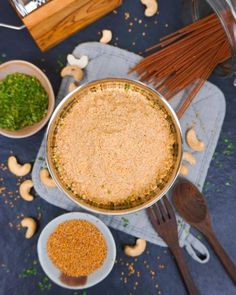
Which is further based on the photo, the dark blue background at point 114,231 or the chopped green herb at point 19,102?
the dark blue background at point 114,231

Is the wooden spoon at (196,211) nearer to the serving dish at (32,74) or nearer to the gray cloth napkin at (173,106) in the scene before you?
the gray cloth napkin at (173,106)

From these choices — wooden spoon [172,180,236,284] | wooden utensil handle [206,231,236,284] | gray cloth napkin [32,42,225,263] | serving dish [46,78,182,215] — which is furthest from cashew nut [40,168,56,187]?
wooden utensil handle [206,231,236,284]

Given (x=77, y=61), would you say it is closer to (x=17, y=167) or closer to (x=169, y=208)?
(x=17, y=167)

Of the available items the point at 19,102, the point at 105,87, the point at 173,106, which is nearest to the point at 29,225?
the point at 19,102

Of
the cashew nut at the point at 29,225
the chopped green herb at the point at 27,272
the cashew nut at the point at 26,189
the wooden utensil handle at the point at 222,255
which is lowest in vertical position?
the wooden utensil handle at the point at 222,255

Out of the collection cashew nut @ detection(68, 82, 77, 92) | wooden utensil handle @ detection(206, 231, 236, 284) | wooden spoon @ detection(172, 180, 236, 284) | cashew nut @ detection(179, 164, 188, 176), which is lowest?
wooden utensil handle @ detection(206, 231, 236, 284)

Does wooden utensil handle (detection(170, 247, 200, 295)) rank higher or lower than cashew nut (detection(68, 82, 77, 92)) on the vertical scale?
lower

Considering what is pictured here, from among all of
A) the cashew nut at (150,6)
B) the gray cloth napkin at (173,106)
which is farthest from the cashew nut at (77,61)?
the cashew nut at (150,6)

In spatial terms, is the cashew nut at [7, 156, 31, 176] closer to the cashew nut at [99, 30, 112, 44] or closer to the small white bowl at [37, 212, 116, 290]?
the small white bowl at [37, 212, 116, 290]
